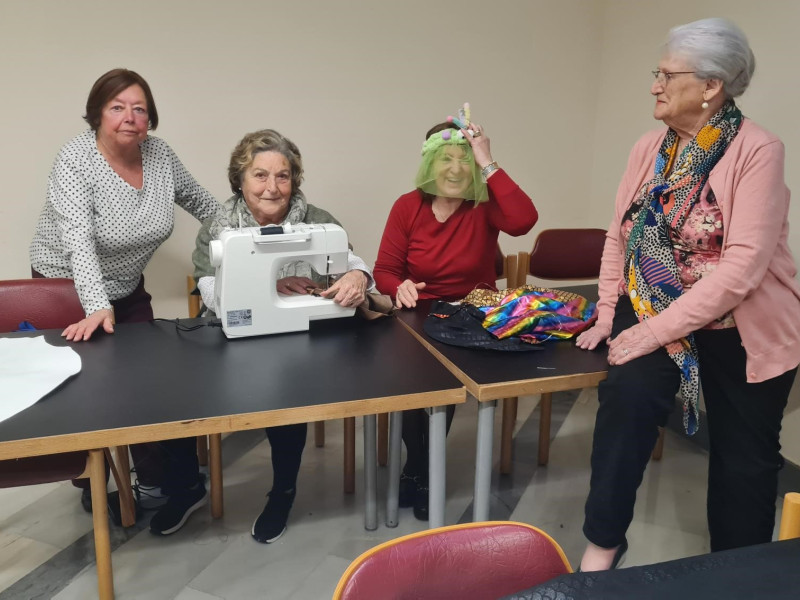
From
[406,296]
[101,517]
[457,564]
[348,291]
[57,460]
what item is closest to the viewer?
[457,564]

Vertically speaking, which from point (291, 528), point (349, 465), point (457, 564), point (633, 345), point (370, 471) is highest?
point (633, 345)

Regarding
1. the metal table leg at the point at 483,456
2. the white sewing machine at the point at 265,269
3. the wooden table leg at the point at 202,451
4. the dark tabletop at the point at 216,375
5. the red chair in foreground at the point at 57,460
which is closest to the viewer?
the dark tabletop at the point at 216,375

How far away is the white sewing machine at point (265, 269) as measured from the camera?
1.67m

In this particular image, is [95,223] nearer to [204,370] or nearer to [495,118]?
[204,370]

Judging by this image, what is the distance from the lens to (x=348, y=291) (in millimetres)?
1821

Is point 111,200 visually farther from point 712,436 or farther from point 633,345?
point 712,436

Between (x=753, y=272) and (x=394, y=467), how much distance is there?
113cm

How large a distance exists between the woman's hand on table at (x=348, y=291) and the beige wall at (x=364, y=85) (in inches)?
48.8

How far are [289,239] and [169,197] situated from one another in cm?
76

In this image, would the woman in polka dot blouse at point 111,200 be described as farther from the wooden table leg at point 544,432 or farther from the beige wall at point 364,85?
the wooden table leg at point 544,432

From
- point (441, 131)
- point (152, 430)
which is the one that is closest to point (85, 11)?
point (441, 131)

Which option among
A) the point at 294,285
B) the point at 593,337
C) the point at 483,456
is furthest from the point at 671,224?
the point at 294,285

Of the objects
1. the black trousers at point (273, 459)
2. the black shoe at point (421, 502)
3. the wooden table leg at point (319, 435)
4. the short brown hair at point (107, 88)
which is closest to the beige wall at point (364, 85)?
the short brown hair at point (107, 88)

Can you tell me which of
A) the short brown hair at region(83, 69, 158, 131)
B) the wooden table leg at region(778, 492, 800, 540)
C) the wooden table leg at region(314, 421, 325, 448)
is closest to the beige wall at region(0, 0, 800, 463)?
the short brown hair at region(83, 69, 158, 131)
